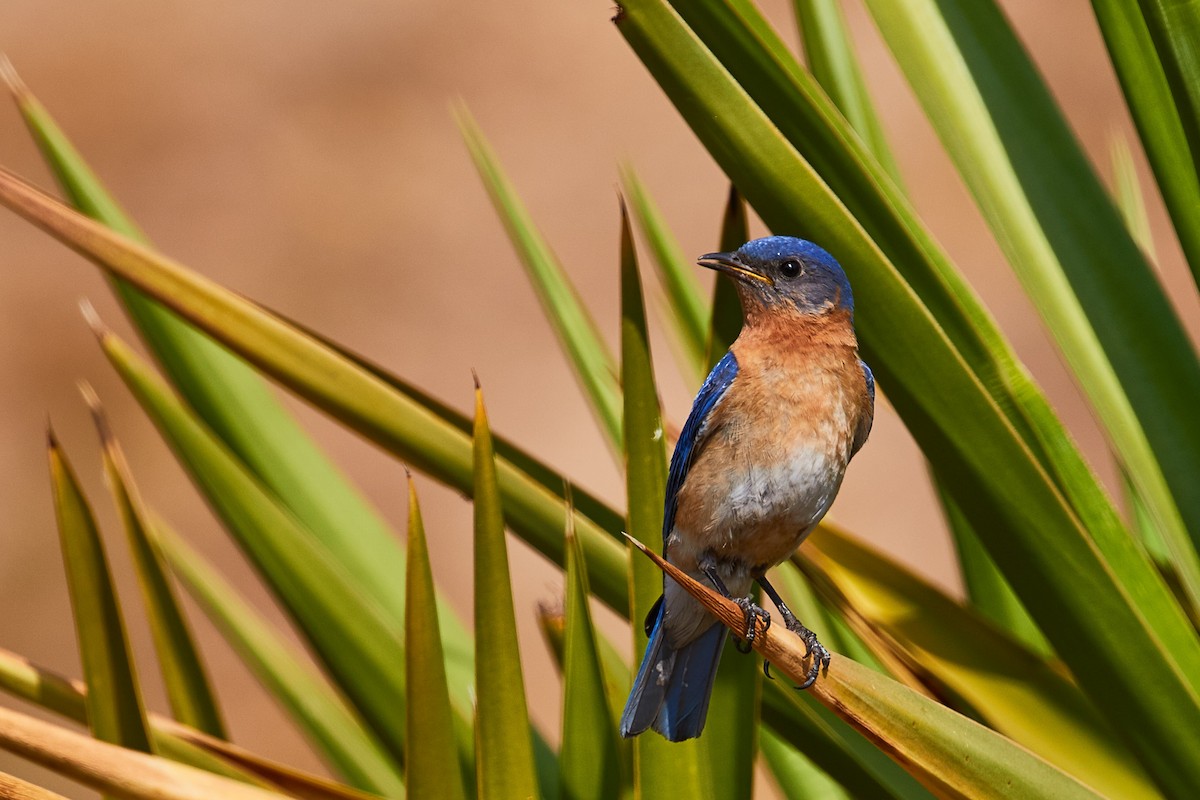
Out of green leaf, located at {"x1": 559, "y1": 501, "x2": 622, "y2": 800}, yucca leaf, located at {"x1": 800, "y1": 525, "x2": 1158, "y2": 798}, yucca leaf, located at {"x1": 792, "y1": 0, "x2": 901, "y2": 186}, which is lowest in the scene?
yucca leaf, located at {"x1": 800, "y1": 525, "x2": 1158, "y2": 798}

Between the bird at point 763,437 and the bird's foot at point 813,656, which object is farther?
the bird at point 763,437

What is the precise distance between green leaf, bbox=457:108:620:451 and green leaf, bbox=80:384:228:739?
3.07 feet

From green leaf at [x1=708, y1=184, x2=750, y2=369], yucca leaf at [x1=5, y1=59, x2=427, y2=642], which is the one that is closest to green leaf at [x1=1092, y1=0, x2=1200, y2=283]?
green leaf at [x1=708, y1=184, x2=750, y2=369]

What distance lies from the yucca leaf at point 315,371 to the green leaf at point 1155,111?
97 cm

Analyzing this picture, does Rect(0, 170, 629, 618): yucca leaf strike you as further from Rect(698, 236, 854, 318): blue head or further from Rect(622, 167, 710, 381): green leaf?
Rect(622, 167, 710, 381): green leaf

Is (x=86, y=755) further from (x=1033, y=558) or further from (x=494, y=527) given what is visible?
(x=1033, y=558)

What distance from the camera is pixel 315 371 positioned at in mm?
1602

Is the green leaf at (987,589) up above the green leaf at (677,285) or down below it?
below

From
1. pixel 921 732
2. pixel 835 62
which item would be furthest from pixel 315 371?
pixel 835 62

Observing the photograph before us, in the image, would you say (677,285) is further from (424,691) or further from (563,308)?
(424,691)

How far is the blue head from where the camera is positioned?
1.36 m

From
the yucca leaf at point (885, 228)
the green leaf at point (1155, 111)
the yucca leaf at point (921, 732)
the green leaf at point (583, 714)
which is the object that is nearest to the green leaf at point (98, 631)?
the green leaf at point (583, 714)

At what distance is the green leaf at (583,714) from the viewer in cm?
153

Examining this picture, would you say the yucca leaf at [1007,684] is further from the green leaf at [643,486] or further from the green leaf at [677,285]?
the green leaf at [677,285]
